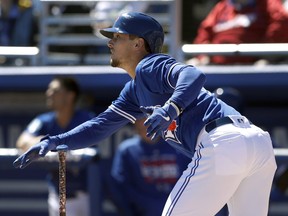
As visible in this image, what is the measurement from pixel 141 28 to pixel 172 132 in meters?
0.54

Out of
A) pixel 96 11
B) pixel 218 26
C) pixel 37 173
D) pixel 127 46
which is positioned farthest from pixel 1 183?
pixel 127 46

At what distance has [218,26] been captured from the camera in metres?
7.49

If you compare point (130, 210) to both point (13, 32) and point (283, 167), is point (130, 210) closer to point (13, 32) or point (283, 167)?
point (283, 167)

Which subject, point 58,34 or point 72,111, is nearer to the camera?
point 72,111

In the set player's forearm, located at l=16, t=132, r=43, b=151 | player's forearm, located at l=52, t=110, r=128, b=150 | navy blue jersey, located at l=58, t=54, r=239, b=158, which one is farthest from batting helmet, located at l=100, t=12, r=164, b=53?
player's forearm, located at l=16, t=132, r=43, b=151

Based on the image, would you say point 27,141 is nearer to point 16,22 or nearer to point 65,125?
point 65,125

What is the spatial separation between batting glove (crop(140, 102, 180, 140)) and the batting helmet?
0.58m

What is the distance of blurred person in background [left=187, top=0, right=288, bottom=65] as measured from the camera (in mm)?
7316

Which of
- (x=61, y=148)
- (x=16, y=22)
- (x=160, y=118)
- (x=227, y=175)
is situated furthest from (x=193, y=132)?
(x=16, y=22)

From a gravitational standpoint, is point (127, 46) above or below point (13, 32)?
above

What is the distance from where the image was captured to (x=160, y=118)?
156 inches

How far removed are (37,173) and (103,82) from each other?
1056mm

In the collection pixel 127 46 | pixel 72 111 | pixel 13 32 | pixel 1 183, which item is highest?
pixel 127 46

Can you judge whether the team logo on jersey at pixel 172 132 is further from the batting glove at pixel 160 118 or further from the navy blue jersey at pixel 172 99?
the batting glove at pixel 160 118
